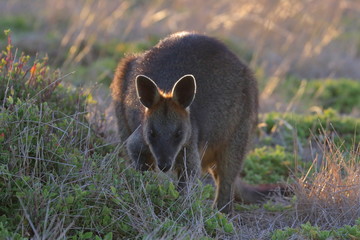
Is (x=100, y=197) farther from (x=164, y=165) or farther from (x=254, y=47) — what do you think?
(x=254, y=47)

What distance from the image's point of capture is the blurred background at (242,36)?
9.64 m

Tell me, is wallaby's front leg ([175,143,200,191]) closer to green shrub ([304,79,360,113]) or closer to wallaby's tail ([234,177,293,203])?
wallaby's tail ([234,177,293,203])

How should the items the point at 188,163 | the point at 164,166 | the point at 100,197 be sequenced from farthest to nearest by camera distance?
the point at 188,163 → the point at 164,166 → the point at 100,197

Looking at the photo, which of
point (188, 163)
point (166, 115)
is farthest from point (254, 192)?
point (166, 115)

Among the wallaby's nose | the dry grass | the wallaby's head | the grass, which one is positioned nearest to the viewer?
the grass

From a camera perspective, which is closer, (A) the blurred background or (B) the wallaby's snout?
(B) the wallaby's snout

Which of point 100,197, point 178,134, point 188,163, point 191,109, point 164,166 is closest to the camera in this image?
point 100,197

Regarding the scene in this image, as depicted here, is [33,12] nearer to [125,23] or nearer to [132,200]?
[125,23]

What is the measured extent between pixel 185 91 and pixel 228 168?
1098 mm

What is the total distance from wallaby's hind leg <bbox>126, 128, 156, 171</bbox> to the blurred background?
4.09m

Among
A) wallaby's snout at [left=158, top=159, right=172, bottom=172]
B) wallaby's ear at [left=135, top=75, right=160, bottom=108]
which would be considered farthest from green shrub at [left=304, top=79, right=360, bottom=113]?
wallaby's snout at [left=158, top=159, right=172, bottom=172]

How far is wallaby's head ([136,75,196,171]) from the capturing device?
4617 mm

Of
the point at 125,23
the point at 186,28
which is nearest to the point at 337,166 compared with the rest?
the point at 186,28

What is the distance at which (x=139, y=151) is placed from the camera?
4902 mm
